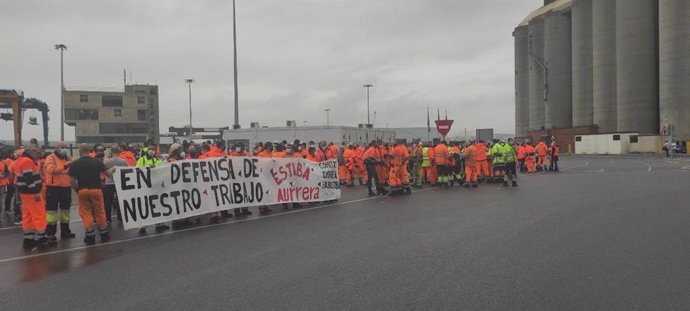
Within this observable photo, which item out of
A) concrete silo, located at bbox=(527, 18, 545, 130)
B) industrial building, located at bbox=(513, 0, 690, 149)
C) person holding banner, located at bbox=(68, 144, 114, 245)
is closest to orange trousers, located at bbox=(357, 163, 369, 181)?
person holding banner, located at bbox=(68, 144, 114, 245)

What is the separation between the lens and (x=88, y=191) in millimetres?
9562

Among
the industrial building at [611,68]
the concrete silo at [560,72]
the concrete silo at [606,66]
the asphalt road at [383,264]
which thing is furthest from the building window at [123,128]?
the asphalt road at [383,264]

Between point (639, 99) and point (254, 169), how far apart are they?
164ft

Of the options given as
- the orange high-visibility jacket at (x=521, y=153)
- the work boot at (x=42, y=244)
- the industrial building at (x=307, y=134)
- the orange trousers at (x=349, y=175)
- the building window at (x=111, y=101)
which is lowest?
the work boot at (x=42, y=244)

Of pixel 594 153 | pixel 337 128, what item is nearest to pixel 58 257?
pixel 337 128

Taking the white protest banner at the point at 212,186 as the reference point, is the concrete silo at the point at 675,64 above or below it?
above

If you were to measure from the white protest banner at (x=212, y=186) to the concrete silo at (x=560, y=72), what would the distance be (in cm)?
5915

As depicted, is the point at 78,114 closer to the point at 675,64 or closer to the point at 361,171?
the point at 361,171

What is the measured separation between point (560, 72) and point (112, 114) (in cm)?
7167

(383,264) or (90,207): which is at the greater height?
(90,207)

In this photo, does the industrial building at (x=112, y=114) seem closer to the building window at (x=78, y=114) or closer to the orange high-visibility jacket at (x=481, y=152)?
the building window at (x=78, y=114)

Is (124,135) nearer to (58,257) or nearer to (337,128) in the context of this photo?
(337,128)

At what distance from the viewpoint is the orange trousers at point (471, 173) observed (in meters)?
18.8

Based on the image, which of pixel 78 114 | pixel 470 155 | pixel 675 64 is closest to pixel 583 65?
pixel 675 64
